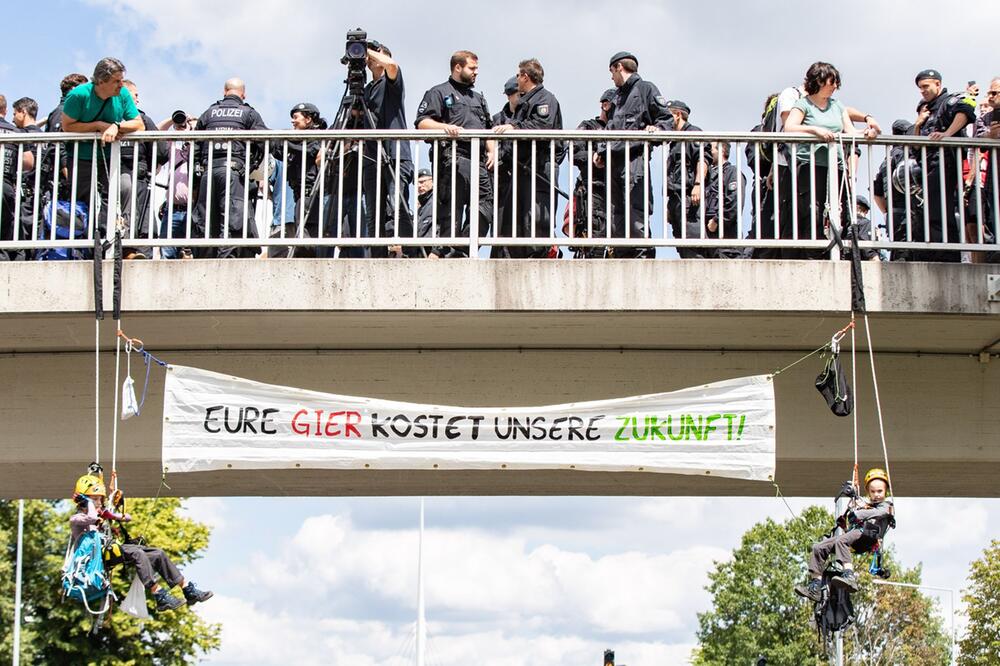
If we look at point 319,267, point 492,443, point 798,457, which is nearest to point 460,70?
point 319,267

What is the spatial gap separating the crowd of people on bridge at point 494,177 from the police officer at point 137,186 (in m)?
0.02

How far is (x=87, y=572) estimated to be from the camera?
999 cm

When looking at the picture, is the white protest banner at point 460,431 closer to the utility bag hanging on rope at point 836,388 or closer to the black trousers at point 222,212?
the utility bag hanging on rope at point 836,388

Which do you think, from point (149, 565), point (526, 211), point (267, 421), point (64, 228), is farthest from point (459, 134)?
point (149, 565)

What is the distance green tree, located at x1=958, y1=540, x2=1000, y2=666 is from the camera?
143 ft

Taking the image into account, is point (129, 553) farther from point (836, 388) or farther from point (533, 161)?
point (836, 388)

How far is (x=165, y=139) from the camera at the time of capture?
36.7 feet

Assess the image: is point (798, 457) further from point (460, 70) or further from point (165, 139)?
point (165, 139)

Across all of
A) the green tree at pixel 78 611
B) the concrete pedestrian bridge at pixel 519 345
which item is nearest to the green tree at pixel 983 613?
the green tree at pixel 78 611

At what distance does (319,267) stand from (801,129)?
148 inches

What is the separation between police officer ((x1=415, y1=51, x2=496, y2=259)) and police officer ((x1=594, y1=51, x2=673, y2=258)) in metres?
0.90

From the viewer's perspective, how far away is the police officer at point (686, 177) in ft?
37.6

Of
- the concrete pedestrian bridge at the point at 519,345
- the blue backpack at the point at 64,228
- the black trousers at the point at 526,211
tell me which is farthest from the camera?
the black trousers at the point at 526,211

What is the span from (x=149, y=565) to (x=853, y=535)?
4.74 m
